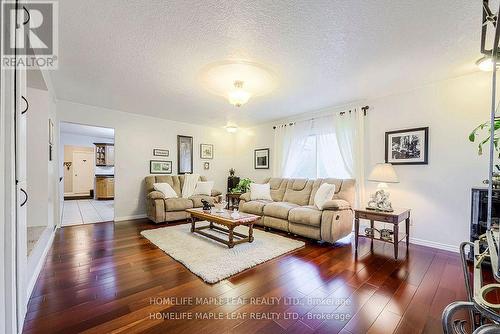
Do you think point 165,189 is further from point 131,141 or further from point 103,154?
point 103,154

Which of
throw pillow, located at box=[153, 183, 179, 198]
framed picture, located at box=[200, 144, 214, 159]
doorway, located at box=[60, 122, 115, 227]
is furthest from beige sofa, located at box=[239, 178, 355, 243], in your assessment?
doorway, located at box=[60, 122, 115, 227]

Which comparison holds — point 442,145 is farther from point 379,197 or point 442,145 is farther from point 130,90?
point 130,90

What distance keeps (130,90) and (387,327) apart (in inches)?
169

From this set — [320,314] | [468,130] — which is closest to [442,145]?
[468,130]

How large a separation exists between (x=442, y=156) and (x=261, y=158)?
3.77 meters

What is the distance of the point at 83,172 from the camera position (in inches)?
356

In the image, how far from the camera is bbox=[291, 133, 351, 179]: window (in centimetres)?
448

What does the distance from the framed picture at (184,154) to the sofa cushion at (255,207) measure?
2.21 metres

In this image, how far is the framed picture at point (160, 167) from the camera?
540cm

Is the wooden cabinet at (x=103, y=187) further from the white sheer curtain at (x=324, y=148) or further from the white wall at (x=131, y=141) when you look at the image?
the white sheer curtain at (x=324, y=148)

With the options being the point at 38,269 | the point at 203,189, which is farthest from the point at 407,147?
the point at 38,269

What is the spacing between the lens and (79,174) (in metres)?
8.93

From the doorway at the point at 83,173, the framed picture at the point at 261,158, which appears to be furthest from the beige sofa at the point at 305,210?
the doorway at the point at 83,173

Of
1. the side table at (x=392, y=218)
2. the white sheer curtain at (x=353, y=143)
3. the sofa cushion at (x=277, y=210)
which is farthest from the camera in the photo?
the white sheer curtain at (x=353, y=143)
